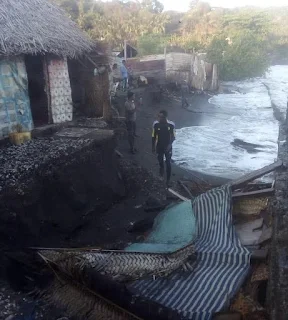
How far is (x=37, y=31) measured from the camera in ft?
31.5

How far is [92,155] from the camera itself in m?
8.42

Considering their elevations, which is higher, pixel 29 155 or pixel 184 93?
pixel 29 155

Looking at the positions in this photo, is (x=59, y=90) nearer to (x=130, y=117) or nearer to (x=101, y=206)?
(x=130, y=117)

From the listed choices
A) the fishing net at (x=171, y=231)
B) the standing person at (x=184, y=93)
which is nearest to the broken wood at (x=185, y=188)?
the fishing net at (x=171, y=231)

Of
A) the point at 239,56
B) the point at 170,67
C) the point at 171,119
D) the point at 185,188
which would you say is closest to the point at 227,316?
the point at 185,188

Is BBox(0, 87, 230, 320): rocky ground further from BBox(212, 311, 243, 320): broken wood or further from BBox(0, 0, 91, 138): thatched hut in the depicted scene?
BBox(212, 311, 243, 320): broken wood

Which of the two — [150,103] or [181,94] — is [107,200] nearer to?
[150,103]

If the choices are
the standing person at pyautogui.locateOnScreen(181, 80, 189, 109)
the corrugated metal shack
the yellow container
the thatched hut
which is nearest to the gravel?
the yellow container

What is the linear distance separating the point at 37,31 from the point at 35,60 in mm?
2082

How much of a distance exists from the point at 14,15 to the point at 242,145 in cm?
806

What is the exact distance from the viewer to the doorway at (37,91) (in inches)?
427

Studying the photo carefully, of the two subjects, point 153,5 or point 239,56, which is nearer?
point 239,56

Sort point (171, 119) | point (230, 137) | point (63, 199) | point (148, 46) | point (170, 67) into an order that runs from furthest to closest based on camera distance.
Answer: point (148, 46)
point (170, 67)
point (171, 119)
point (230, 137)
point (63, 199)

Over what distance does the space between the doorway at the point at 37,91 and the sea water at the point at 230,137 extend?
3.96 meters
